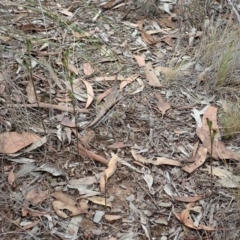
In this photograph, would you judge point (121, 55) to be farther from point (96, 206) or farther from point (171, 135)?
point (96, 206)

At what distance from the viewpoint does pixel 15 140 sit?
2.08 metres

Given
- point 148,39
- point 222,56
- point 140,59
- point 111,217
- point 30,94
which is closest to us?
point 111,217

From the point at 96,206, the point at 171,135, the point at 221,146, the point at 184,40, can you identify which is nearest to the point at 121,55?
the point at 184,40

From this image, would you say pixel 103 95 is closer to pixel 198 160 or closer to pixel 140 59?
pixel 140 59

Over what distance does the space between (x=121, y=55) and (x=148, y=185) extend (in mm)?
846

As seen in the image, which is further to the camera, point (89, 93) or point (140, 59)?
point (140, 59)

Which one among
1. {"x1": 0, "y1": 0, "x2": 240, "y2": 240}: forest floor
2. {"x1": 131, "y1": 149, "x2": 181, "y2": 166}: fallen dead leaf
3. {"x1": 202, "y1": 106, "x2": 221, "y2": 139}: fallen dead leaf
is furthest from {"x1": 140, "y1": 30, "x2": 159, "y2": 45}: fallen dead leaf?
{"x1": 131, "y1": 149, "x2": 181, "y2": 166}: fallen dead leaf

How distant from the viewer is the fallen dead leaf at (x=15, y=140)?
205cm

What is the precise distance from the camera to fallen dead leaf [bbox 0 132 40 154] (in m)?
2.05

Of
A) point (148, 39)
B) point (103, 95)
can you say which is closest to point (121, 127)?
point (103, 95)

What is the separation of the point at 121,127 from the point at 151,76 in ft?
1.29

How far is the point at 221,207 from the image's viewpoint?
193 cm

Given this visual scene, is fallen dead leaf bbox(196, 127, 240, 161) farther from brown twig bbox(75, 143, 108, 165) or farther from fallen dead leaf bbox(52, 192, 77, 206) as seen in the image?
fallen dead leaf bbox(52, 192, 77, 206)

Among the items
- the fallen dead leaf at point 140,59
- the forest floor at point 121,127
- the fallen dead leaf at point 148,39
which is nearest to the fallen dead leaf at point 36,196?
Result: the forest floor at point 121,127
